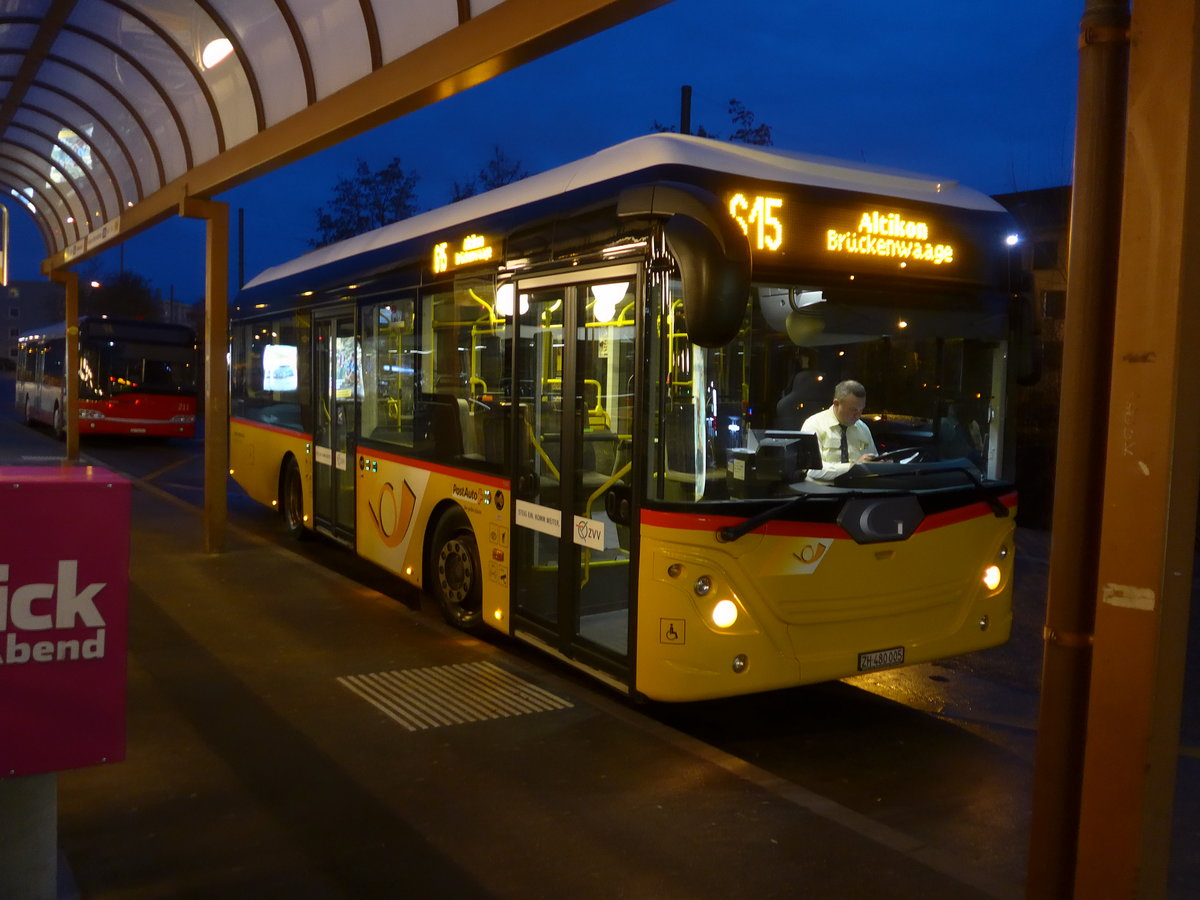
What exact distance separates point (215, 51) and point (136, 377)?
59.6 feet

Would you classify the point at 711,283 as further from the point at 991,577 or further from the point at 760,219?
the point at 991,577

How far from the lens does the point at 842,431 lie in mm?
5895

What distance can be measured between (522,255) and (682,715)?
10.2 ft

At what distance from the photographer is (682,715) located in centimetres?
666

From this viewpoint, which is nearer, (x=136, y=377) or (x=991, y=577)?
(x=991, y=577)

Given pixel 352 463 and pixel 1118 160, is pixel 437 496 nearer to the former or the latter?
pixel 352 463

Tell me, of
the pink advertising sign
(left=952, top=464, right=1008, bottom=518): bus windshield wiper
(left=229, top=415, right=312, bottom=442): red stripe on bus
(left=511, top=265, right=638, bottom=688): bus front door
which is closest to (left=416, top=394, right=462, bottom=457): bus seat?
(left=511, top=265, right=638, bottom=688): bus front door

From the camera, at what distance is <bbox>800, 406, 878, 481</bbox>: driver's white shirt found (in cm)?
574

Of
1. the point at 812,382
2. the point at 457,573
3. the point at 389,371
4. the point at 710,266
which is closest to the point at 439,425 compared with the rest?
the point at 457,573

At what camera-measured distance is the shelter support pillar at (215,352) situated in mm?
10836

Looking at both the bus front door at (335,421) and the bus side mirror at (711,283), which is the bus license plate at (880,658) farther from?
the bus front door at (335,421)

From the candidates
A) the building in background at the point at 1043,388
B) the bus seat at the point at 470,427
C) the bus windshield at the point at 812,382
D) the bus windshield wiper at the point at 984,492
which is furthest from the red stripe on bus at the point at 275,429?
the building in background at the point at 1043,388

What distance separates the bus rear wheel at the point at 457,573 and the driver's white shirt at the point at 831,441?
2.88m

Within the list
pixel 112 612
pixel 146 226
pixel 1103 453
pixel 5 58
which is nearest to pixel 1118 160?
pixel 1103 453
